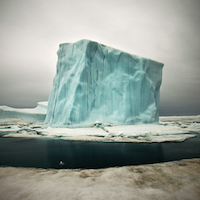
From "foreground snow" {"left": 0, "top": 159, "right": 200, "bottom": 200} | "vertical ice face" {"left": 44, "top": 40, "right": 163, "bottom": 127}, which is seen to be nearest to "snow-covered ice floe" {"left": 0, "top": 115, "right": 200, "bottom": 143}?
"vertical ice face" {"left": 44, "top": 40, "right": 163, "bottom": 127}

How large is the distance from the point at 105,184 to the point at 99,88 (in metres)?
10.4

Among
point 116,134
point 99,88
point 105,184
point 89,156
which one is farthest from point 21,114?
point 105,184

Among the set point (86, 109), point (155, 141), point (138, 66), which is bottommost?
point (155, 141)

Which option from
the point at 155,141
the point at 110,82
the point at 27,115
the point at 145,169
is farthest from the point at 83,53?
the point at 27,115

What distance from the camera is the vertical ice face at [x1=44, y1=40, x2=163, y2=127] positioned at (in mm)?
11078

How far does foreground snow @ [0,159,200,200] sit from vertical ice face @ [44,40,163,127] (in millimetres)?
8466

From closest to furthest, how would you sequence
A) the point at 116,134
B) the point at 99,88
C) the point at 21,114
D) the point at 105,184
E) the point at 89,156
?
the point at 105,184, the point at 89,156, the point at 116,134, the point at 99,88, the point at 21,114

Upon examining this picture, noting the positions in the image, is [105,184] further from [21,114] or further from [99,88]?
[21,114]

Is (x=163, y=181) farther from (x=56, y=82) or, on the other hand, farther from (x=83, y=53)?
(x=56, y=82)

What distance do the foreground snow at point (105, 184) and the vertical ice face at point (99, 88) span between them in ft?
27.8

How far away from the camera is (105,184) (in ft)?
5.45

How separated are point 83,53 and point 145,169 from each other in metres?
10.8

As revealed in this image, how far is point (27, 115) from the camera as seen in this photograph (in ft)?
61.2

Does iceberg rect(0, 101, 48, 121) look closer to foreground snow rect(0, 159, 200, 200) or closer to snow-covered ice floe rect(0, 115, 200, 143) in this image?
snow-covered ice floe rect(0, 115, 200, 143)
